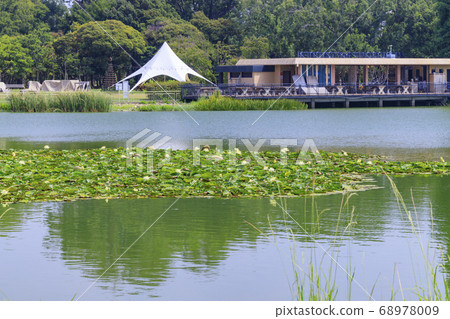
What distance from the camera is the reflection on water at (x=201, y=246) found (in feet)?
21.2

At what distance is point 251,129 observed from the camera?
88.5 ft

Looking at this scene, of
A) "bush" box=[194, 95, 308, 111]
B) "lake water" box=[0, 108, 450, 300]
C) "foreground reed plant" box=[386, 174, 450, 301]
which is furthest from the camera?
"bush" box=[194, 95, 308, 111]

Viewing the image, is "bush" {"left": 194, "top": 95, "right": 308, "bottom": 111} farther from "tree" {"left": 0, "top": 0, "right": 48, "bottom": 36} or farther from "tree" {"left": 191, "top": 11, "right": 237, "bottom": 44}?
"tree" {"left": 0, "top": 0, "right": 48, "bottom": 36}

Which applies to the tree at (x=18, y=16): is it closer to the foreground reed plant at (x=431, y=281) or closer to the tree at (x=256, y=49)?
the tree at (x=256, y=49)

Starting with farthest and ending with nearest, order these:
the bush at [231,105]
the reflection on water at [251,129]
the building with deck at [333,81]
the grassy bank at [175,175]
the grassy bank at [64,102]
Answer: the building with deck at [333,81], the bush at [231,105], the grassy bank at [64,102], the reflection on water at [251,129], the grassy bank at [175,175]

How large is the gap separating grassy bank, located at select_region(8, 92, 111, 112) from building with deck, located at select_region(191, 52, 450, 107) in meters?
8.14

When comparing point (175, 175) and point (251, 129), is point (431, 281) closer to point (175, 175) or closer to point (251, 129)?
point (175, 175)

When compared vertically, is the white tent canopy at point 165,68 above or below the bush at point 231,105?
above

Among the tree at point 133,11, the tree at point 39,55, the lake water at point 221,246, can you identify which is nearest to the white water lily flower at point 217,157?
the lake water at point 221,246

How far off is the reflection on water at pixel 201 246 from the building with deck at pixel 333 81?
101 feet

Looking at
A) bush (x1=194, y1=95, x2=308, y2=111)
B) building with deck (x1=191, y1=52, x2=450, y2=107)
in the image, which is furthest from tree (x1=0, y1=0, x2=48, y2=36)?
bush (x1=194, y1=95, x2=308, y2=111)

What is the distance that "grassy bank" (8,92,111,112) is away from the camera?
35531 mm
